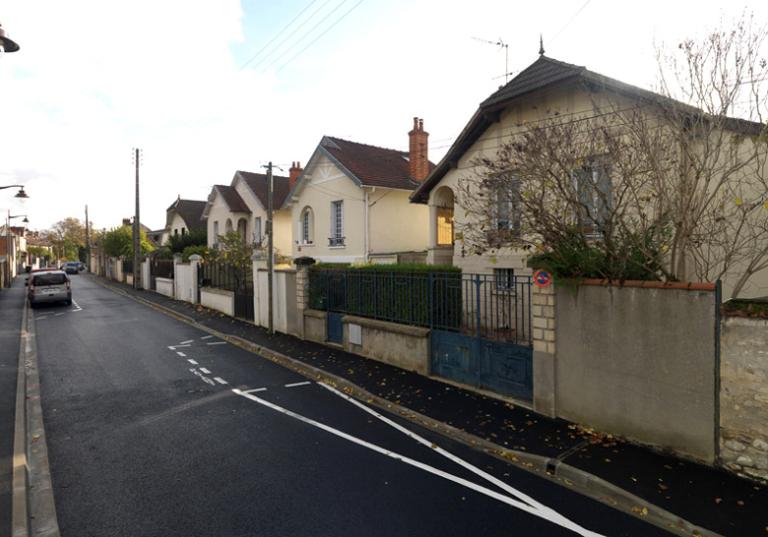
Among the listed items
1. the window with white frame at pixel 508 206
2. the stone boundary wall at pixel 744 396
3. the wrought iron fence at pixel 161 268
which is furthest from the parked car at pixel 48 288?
the stone boundary wall at pixel 744 396

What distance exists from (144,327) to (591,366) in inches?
591

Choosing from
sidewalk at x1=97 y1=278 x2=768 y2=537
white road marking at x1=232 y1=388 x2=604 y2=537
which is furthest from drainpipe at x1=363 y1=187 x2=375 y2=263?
white road marking at x1=232 y1=388 x2=604 y2=537

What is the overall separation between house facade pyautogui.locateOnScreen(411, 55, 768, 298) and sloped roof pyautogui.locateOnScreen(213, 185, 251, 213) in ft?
57.9

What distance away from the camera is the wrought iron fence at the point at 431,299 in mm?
8508

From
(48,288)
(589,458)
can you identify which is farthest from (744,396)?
(48,288)

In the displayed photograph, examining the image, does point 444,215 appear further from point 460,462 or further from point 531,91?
point 460,462

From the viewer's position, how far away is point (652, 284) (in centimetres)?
595

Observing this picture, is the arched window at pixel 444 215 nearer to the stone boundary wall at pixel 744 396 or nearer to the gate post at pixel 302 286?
the gate post at pixel 302 286

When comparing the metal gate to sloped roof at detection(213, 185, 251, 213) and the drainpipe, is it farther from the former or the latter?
sloped roof at detection(213, 185, 251, 213)

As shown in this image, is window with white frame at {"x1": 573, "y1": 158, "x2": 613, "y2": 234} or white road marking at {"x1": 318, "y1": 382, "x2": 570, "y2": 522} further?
window with white frame at {"x1": 573, "y1": 158, "x2": 613, "y2": 234}

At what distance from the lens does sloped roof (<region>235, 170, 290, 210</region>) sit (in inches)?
1125

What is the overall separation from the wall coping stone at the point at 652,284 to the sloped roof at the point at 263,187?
75.7ft

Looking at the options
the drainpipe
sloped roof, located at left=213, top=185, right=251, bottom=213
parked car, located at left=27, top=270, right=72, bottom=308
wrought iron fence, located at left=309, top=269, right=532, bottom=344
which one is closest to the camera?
wrought iron fence, located at left=309, top=269, right=532, bottom=344

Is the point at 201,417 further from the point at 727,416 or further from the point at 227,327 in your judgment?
the point at 227,327
